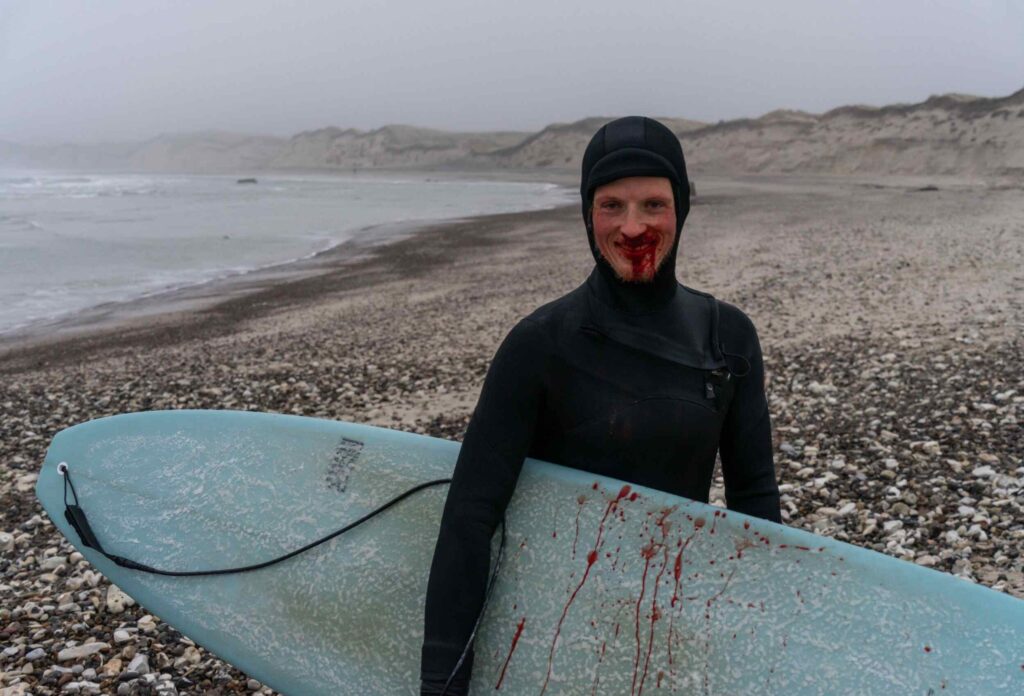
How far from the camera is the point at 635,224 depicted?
224cm

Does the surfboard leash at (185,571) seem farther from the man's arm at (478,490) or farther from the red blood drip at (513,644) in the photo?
the man's arm at (478,490)

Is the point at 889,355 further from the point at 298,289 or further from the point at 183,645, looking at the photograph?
the point at 298,289

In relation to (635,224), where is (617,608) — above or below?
below

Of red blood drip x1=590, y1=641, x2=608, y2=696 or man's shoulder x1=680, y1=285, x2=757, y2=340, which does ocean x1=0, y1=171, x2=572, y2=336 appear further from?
man's shoulder x1=680, y1=285, x2=757, y2=340

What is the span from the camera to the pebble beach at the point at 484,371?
451 cm

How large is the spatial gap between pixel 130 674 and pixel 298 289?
1414 cm

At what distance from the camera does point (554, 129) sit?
13625cm

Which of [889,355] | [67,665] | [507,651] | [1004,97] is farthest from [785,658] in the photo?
[1004,97]

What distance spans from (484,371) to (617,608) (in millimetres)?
6679

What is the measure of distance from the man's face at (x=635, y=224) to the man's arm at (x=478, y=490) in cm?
33

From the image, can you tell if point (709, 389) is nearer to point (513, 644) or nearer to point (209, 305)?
point (513, 644)

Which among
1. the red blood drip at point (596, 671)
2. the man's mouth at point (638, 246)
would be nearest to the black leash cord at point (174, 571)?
the red blood drip at point (596, 671)

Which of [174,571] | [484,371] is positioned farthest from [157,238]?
[174,571]

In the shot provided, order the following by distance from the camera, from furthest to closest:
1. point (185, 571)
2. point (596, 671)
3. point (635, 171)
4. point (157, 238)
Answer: point (157, 238)
point (185, 571)
point (596, 671)
point (635, 171)
